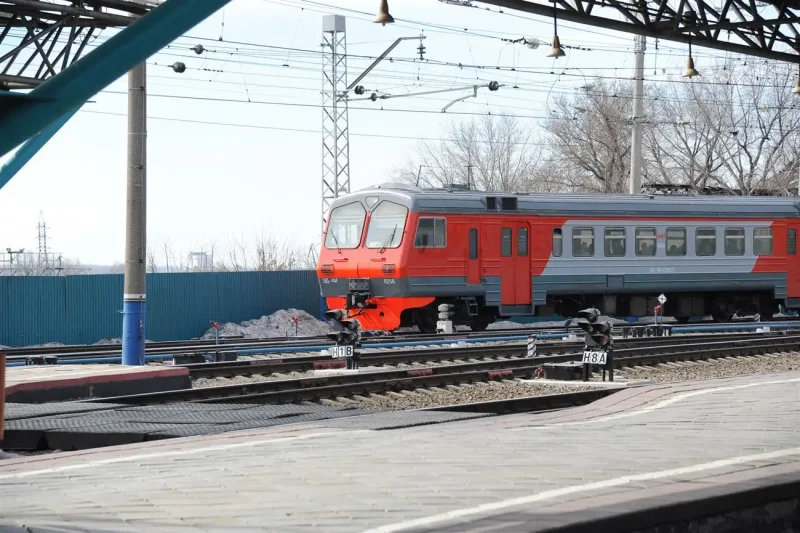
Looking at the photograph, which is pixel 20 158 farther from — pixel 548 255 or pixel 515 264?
pixel 548 255

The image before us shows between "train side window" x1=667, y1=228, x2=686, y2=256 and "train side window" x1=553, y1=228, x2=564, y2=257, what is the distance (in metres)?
3.49

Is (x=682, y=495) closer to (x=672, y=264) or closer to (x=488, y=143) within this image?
(x=672, y=264)

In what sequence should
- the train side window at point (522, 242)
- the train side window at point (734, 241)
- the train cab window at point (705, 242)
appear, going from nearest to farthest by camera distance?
the train side window at point (522, 242) < the train cab window at point (705, 242) < the train side window at point (734, 241)

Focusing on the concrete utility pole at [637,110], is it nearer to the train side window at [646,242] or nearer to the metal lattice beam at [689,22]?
the train side window at [646,242]

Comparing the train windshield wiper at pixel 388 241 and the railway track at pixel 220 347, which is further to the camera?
the train windshield wiper at pixel 388 241

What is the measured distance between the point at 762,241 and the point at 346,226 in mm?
11945

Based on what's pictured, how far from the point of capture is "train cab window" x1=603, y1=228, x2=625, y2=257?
2906 centimetres

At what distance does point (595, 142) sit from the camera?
5769 cm

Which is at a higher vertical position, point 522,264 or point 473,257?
point 473,257

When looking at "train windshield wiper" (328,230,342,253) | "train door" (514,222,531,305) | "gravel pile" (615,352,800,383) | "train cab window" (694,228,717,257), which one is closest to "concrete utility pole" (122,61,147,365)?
"gravel pile" (615,352,800,383)

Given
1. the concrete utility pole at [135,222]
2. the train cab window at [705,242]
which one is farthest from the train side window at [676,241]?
the concrete utility pole at [135,222]

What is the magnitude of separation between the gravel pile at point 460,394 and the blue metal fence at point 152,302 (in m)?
13.2

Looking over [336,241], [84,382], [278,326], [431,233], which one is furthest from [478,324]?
[84,382]

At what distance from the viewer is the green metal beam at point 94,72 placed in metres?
6.23
